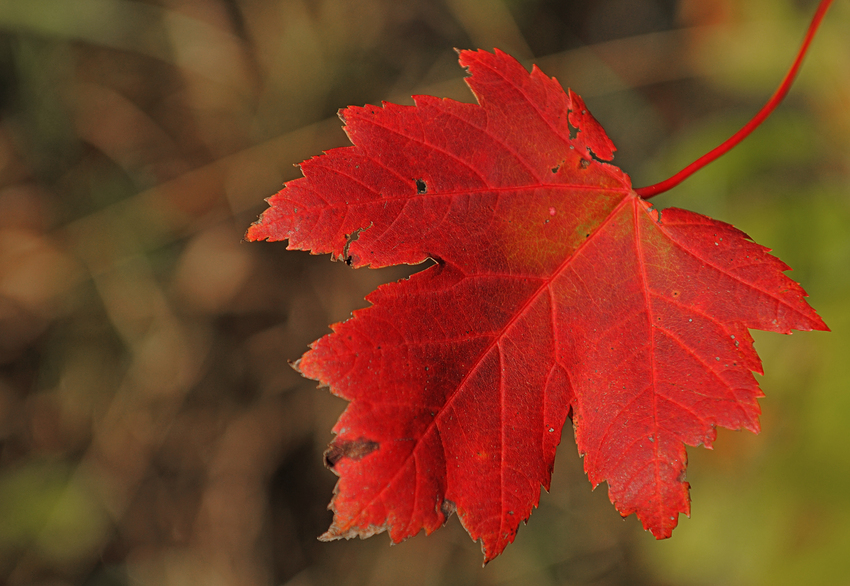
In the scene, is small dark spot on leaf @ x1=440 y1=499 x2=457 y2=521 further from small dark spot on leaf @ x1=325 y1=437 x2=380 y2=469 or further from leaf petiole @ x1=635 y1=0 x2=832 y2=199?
leaf petiole @ x1=635 y1=0 x2=832 y2=199

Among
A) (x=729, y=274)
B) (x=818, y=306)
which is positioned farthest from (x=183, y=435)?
(x=818, y=306)

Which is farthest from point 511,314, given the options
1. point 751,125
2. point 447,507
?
point 751,125

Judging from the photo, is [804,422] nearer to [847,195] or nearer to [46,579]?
[847,195]

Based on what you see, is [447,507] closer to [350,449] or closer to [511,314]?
[350,449]

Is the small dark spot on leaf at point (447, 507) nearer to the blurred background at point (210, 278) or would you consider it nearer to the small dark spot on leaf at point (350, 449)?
the small dark spot on leaf at point (350, 449)

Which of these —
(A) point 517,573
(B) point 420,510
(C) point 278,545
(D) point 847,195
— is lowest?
(A) point 517,573
